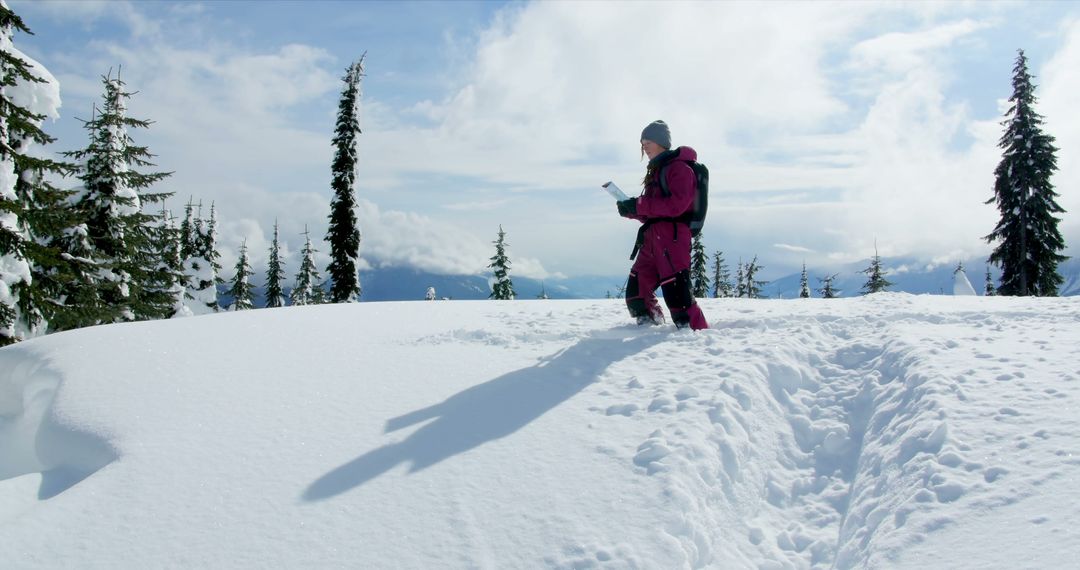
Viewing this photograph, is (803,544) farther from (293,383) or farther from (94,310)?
(94,310)

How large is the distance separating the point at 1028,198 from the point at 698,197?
94.8 feet

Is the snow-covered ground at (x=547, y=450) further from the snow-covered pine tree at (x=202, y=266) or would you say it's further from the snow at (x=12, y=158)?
the snow-covered pine tree at (x=202, y=266)

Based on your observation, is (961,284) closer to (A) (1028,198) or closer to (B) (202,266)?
(A) (1028,198)

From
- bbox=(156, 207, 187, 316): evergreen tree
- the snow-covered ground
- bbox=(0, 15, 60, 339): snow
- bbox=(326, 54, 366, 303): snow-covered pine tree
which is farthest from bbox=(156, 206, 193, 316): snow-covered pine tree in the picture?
the snow-covered ground

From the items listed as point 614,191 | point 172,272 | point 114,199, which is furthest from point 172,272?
point 614,191

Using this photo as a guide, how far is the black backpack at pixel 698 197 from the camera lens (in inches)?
267

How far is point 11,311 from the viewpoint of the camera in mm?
12164

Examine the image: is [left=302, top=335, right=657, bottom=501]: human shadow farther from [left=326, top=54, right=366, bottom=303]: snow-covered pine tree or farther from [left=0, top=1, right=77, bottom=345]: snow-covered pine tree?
[left=326, top=54, right=366, bottom=303]: snow-covered pine tree

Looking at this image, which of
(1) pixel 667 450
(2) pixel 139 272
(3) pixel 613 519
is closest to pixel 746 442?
(1) pixel 667 450

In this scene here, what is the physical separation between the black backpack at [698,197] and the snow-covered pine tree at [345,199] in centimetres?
2387

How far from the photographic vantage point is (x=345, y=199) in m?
28.0

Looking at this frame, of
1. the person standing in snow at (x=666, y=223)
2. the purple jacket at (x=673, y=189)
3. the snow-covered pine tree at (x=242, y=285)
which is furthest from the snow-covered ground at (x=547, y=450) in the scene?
the snow-covered pine tree at (x=242, y=285)

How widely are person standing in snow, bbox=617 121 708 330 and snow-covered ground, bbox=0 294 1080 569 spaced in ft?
2.20

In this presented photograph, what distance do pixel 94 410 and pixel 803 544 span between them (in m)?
5.04
